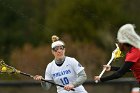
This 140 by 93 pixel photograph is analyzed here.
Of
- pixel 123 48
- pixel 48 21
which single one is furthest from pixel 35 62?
pixel 123 48

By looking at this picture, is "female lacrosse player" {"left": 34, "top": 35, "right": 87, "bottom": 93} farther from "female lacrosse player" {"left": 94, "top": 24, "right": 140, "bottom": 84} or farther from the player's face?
"female lacrosse player" {"left": 94, "top": 24, "right": 140, "bottom": 84}

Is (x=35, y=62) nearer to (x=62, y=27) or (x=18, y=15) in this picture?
(x=62, y=27)

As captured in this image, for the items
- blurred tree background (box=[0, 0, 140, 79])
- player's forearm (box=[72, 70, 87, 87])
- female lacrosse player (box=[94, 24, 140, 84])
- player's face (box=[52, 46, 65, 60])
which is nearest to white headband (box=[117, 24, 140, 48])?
female lacrosse player (box=[94, 24, 140, 84])

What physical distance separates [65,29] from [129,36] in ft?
67.2

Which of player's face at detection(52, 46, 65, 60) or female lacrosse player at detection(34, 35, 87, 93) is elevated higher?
player's face at detection(52, 46, 65, 60)

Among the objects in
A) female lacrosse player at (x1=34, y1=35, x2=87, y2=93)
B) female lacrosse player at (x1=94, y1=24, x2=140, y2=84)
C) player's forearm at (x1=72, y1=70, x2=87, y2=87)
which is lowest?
female lacrosse player at (x1=94, y1=24, x2=140, y2=84)

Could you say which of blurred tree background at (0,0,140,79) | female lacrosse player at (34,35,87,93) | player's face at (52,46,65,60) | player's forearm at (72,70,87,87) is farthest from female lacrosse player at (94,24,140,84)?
blurred tree background at (0,0,140,79)

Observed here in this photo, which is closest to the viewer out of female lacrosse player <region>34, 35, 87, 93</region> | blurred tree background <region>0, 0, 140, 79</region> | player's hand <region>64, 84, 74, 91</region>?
player's hand <region>64, 84, 74, 91</region>

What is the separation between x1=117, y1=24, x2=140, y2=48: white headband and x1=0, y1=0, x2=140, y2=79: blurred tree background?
38.3 ft

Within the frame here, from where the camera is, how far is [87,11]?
104ft

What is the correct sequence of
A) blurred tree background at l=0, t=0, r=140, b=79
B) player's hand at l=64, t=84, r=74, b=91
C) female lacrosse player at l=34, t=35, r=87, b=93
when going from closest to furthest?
1. player's hand at l=64, t=84, r=74, b=91
2. female lacrosse player at l=34, t=35, r=87, b=93
3. blurred tree background at l=0, t=0, r=140, b=79

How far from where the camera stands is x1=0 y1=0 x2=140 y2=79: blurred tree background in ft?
87.5

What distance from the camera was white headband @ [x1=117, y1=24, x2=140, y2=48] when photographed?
1204 cm

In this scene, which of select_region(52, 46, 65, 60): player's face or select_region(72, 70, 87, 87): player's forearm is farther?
select_region(52, 46, 65, 60): player's face
